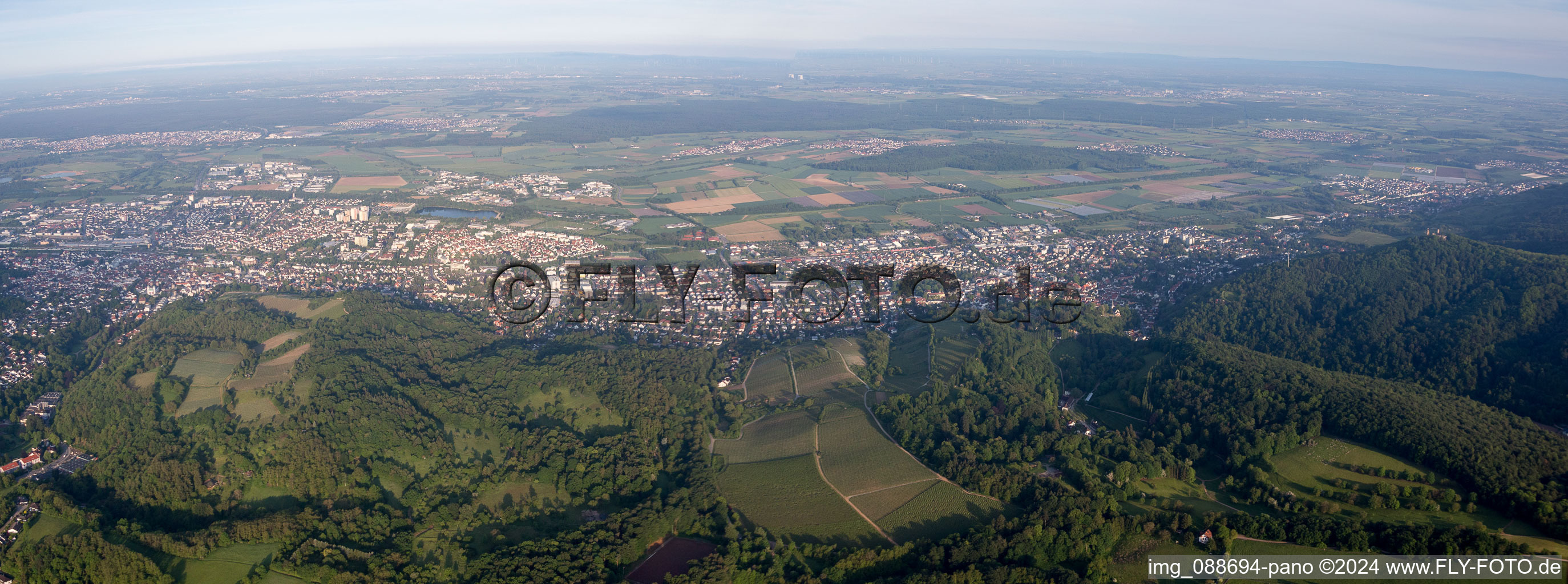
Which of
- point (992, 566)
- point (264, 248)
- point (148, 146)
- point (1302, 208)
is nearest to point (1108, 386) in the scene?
point (992, 566)

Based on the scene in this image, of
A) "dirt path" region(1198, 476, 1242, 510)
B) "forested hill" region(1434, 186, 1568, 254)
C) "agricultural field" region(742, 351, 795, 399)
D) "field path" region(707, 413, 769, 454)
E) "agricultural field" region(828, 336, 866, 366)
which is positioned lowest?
"field path" region(707, 413, 769, 454)

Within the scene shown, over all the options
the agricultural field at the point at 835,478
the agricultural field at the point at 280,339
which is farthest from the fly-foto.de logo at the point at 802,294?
the agricultural field at the point at 835,478

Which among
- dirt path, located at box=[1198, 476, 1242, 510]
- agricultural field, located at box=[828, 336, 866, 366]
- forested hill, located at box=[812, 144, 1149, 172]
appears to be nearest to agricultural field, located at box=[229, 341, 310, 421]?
agricultural field, located at box=[828, 336, 866, 366]

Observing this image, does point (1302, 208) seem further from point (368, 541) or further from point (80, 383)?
point (80, 383)

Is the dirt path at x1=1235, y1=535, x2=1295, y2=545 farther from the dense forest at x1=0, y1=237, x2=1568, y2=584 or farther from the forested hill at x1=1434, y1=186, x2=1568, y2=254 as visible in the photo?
the forested hill at x1=1434, y1=186, x2=1568, y2=254

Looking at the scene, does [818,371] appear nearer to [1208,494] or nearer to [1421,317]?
[1208,494]

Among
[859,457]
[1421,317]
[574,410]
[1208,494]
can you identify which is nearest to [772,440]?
[859,457]
